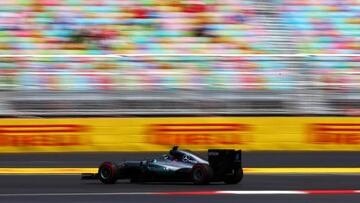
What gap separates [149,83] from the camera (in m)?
13.8

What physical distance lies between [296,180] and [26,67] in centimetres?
658

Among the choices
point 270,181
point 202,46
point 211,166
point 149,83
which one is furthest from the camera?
point 202,46

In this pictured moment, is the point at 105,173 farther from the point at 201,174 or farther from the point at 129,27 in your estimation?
the point at 129,27

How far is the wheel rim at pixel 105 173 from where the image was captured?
8.33 metres

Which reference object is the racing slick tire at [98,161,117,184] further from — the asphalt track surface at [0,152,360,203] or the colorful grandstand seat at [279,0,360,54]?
the colorful grandstand seat at [279,0,360,54]

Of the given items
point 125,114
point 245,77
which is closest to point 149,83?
point 125,114

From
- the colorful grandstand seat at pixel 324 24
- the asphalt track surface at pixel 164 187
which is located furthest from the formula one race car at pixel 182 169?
the colorful grandstand seat at pixel 324 24

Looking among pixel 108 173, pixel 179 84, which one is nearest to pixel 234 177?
pixel 108 173

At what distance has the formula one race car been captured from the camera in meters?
7.96

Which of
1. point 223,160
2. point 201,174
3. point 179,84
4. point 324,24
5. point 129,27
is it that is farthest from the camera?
point 324,24

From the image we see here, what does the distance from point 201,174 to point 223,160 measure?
12.1 inches

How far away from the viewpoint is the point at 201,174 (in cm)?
805

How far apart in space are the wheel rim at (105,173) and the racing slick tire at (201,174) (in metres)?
0.98

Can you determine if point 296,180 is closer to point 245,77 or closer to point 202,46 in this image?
point 245,77
